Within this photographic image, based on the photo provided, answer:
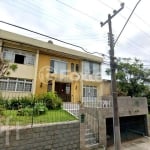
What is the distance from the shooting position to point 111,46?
32.4ft

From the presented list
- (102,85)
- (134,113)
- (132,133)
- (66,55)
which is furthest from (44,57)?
(132,133)

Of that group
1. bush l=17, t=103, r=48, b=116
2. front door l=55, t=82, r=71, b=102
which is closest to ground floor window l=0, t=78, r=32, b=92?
front door l=55, t=82, r=71, b=102

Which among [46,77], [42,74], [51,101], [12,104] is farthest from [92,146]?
[42,74]

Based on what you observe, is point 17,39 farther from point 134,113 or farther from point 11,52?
point 134,113

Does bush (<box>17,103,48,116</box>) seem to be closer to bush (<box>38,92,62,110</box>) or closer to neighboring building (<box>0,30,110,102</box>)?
bush (<box>38,92,62,110</box>)

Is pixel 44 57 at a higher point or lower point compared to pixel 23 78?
higher

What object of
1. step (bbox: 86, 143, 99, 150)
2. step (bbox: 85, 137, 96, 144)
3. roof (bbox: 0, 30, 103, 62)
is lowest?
step (bbox: 86, 143, 99, 150)

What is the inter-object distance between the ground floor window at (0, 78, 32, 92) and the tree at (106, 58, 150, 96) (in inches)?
483

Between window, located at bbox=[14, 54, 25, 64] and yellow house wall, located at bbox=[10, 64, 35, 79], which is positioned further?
window, located at bbox=[14, 54, 25, 64]

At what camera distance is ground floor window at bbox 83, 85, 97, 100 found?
21.7 m

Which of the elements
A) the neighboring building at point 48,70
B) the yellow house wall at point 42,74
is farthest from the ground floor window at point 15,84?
the yellow house wall at point 42,74

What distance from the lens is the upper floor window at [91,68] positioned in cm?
2212

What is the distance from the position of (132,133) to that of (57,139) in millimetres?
10763

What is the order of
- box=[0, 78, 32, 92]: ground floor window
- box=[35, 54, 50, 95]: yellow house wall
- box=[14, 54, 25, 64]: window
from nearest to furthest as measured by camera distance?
box=[0, 78, 32, 92]: ground floor window → box=[14, 54, 25, 64]: window → box=[35, 54, 50, 95]: yellow house wall
